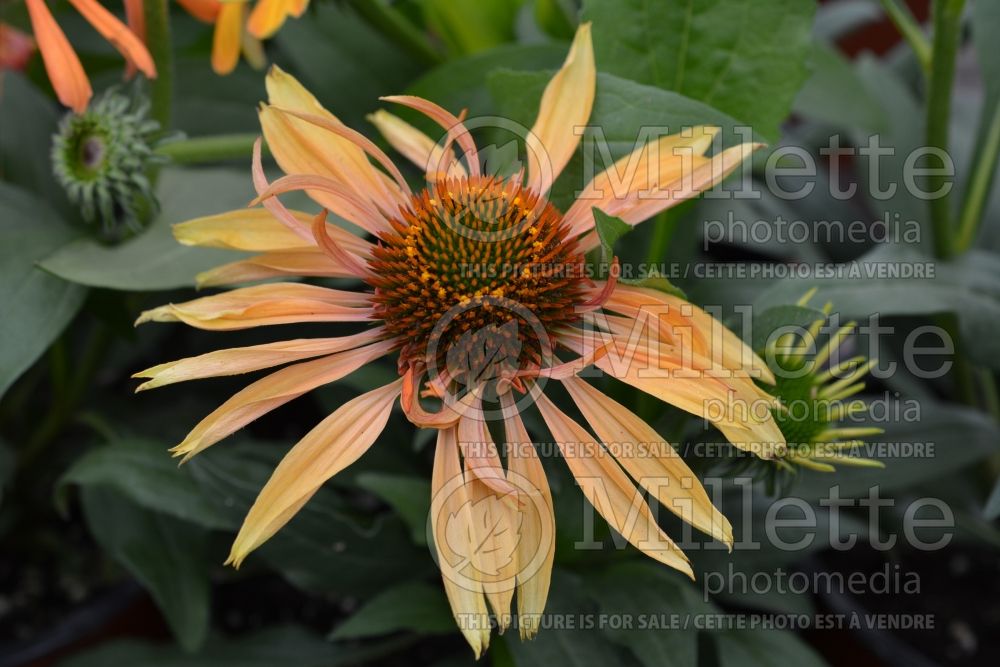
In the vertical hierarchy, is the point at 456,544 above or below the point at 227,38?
below

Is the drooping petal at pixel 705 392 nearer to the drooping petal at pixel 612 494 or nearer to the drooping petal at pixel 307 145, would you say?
the drooping petal at pixel 612 494

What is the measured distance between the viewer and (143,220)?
1.76 feet

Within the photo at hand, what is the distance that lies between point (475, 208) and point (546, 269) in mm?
41

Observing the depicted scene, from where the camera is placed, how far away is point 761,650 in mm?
540

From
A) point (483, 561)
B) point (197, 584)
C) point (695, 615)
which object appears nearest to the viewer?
point (483, 561)

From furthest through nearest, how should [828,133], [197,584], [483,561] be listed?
[828,133] < [197,584] < [483,561]

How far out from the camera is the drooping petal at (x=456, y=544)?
34 cm

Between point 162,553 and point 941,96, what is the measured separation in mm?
→ 538

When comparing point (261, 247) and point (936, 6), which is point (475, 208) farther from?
point (936, 6)

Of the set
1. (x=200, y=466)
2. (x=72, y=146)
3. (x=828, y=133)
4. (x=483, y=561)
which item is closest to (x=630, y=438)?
(x=483, y=561)

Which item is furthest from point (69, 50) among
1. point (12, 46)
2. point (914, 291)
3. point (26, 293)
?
point (914, 291)

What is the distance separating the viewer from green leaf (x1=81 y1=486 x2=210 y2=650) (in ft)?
1.88

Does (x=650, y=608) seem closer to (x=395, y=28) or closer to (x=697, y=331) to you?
(x=697, y=331)

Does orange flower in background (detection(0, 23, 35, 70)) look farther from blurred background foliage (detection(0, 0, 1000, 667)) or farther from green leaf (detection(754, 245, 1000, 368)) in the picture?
green leaf (detection(754, 245, 1000, 368))
